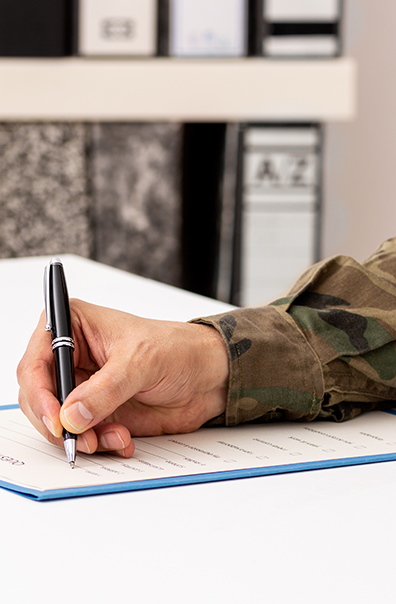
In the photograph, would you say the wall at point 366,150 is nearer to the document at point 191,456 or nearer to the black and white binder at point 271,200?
the black and white binder at point 271,200

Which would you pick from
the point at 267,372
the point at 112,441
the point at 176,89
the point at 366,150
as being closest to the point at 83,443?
the point at 112,441

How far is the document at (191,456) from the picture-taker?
0.39m

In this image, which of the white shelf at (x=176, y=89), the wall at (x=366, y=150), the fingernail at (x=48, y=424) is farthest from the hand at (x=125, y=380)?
the wall at (x=366, y=150)

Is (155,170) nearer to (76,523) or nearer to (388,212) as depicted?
(388,212)

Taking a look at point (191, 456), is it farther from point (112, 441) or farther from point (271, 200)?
point (271, 200)

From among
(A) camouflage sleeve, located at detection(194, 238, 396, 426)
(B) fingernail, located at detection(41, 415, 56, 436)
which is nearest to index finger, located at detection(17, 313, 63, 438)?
(B) fingernail, located at detection(41, 415, 56, 436)

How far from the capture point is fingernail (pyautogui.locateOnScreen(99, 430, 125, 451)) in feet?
1.37

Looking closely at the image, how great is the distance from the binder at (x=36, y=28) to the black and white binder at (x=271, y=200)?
0.43 m

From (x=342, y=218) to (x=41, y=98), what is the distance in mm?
799

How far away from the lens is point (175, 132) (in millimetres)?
1638

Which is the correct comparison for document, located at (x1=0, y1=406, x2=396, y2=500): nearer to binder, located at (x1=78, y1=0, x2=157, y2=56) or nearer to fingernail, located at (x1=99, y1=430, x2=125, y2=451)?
fingernail, located at (x1=99, y1=430, x2=125, y2=451)

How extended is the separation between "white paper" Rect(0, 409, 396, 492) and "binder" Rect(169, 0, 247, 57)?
3.90ft

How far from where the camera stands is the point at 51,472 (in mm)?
398

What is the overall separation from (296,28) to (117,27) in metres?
0.36
